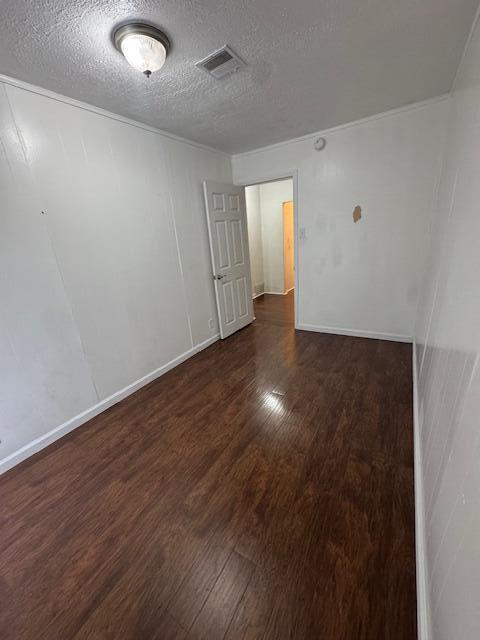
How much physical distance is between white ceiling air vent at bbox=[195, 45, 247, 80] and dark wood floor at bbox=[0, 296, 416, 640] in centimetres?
239

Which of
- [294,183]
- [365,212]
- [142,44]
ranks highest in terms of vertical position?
[142,44]

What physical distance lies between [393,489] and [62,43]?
9.78 ft

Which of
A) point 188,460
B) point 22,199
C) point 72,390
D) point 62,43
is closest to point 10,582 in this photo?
point 188,460

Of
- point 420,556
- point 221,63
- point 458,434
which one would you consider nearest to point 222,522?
point 420,556

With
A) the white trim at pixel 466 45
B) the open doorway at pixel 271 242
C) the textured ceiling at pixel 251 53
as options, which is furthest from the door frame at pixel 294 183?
the white trim at pixel 466 45

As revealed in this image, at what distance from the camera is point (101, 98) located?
6.06 feet

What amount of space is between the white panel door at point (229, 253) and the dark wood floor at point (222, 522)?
1491mm

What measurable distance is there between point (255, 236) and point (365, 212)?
278 cm

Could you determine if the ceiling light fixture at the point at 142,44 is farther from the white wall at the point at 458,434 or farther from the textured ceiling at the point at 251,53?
the white wall at the point at 458,434

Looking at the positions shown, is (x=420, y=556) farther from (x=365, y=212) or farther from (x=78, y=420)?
(x=365, y=212)

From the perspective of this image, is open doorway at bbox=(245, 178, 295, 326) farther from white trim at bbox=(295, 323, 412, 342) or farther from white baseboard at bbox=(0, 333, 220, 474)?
white baseboard at bbox=(0, 333, 220, 474)

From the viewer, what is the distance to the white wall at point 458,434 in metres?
0.60

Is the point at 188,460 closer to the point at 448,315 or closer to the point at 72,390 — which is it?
the point at 72,390

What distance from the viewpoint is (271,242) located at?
5.44 metres
